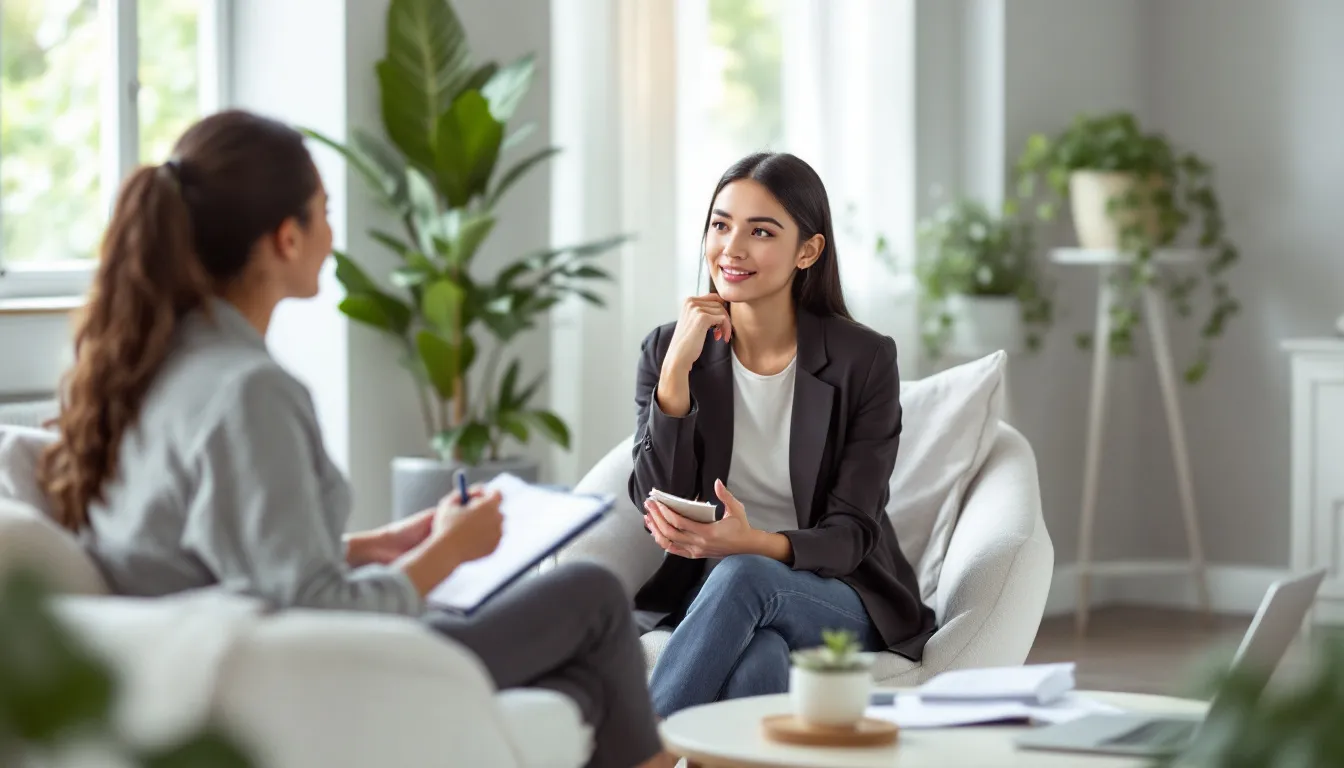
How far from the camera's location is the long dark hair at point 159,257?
1776mm

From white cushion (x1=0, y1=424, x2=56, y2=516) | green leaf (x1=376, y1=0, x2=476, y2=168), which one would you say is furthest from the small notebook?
green leaf (x1=376, y1=0, x2=476, y2=168)

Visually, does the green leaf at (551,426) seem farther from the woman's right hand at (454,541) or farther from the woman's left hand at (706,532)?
the woman's right hand at (454,541)

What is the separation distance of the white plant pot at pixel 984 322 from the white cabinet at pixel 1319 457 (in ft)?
2.58

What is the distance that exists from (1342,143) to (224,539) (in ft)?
14.5

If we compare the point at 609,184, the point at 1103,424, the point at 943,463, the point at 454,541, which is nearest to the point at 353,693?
the point at 454,541

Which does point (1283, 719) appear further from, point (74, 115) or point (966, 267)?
point (966, 267)

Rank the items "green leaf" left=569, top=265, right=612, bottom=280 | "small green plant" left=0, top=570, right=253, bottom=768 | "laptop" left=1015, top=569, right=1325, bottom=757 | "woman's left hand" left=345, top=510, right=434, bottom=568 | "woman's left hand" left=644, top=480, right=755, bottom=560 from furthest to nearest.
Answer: "green leaf" left=569, top=265, right=612, bottom=280 < "woman's left hand" left=644, top=480, right=755, bottom=560 < "woman's left hand" left=345, top=510, right=434, bottom=568 < "laptop" left=1015, top=569, right=1325, bottom=757 < "small green plant" left=0, top=570, right=253, bottom=768

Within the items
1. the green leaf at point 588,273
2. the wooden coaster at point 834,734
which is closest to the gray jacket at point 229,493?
the wooden coaster at point 834,734

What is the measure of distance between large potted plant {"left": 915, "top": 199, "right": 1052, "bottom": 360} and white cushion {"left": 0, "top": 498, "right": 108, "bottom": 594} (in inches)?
139

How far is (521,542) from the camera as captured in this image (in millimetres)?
2078

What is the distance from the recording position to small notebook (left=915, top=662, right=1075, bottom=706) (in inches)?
78.4

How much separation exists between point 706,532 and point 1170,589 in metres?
3.51

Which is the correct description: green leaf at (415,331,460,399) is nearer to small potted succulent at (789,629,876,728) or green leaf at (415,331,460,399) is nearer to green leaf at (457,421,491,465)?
green leaf at (457,421,491,465)

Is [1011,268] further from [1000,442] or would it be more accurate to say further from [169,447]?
[169,447]
